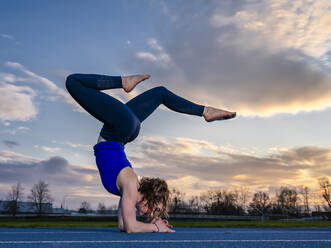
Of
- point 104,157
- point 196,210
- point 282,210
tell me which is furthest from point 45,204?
point 104,157

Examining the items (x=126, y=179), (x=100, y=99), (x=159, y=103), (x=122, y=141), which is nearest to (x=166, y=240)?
(x=126, y=179)

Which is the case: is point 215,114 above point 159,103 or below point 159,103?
below

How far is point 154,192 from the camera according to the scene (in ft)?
11.8

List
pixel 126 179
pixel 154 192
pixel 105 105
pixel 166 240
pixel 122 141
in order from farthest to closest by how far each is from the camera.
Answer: pixel 122 141, pixel 105 105, pixel 154 192, pixel 126 179, pixel 166 240

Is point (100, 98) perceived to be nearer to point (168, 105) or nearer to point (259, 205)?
point (168, 105)

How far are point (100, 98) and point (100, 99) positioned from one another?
13mm

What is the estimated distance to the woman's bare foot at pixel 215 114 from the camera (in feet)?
13.2

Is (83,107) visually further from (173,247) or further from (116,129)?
(173,247)

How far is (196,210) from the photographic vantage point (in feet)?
262

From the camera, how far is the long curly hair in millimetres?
3603

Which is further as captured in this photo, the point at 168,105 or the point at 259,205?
the point at 259,205

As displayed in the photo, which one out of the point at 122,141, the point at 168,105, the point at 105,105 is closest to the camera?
the point at 105,105

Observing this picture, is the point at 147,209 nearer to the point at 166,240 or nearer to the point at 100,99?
the point at 166,240

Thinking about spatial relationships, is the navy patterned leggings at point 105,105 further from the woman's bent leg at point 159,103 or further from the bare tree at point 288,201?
the bare tree at point 288,201
